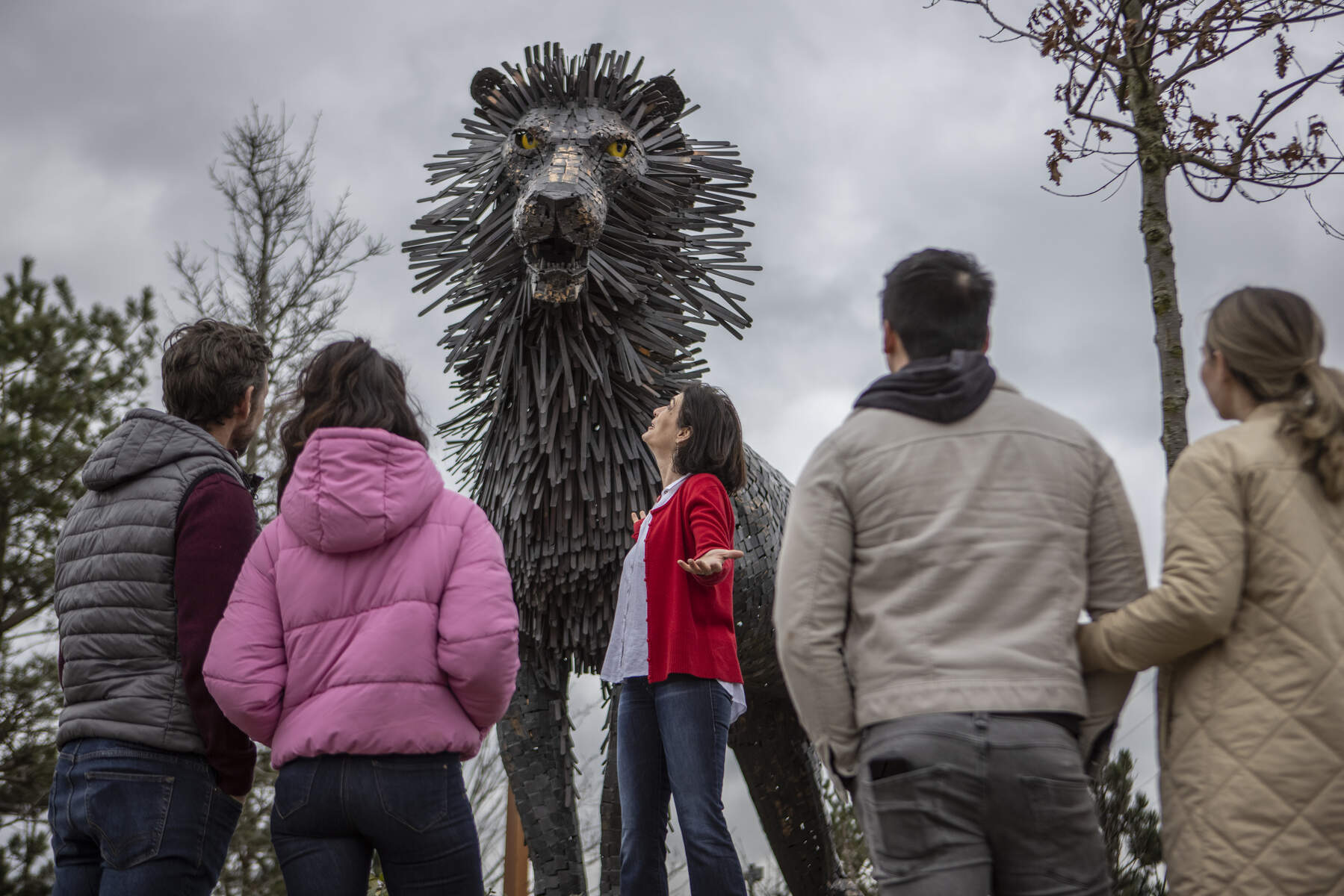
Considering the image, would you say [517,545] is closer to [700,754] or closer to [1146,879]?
[700,754]

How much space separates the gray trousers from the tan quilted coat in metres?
0.19

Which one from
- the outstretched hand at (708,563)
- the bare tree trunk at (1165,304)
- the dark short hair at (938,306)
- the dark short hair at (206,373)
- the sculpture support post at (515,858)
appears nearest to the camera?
the dark short hair at (938,306)

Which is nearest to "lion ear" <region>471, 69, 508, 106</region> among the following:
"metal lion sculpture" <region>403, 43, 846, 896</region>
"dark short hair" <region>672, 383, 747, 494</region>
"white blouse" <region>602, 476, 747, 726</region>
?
"metal lion sculpture" <region>403, 43, 846, 896</region>

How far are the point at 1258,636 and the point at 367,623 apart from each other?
1.42 meters

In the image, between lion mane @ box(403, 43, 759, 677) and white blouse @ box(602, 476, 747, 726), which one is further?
lion mane @ box(403, 43, 759, 677)

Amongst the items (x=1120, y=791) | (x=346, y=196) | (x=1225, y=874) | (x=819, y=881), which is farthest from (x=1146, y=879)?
(x=346, y=196)

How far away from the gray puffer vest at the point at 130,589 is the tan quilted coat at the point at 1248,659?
1.62 metres

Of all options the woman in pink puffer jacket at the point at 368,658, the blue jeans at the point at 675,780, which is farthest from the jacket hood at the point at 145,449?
the blue jeans at the point at 675,780

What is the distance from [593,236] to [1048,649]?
2267 mm

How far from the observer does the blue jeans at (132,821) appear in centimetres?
212

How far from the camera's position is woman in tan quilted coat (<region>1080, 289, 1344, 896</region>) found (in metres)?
1.69

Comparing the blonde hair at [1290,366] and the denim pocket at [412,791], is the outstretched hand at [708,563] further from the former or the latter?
the blonde hair at [1290,366]

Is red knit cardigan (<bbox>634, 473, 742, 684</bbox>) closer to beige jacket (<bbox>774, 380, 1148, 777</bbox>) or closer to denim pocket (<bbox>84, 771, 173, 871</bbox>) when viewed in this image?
beige jacket (<bbox>774, 380, 1148, 777</bbox>)

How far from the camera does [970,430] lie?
1.82 metres
